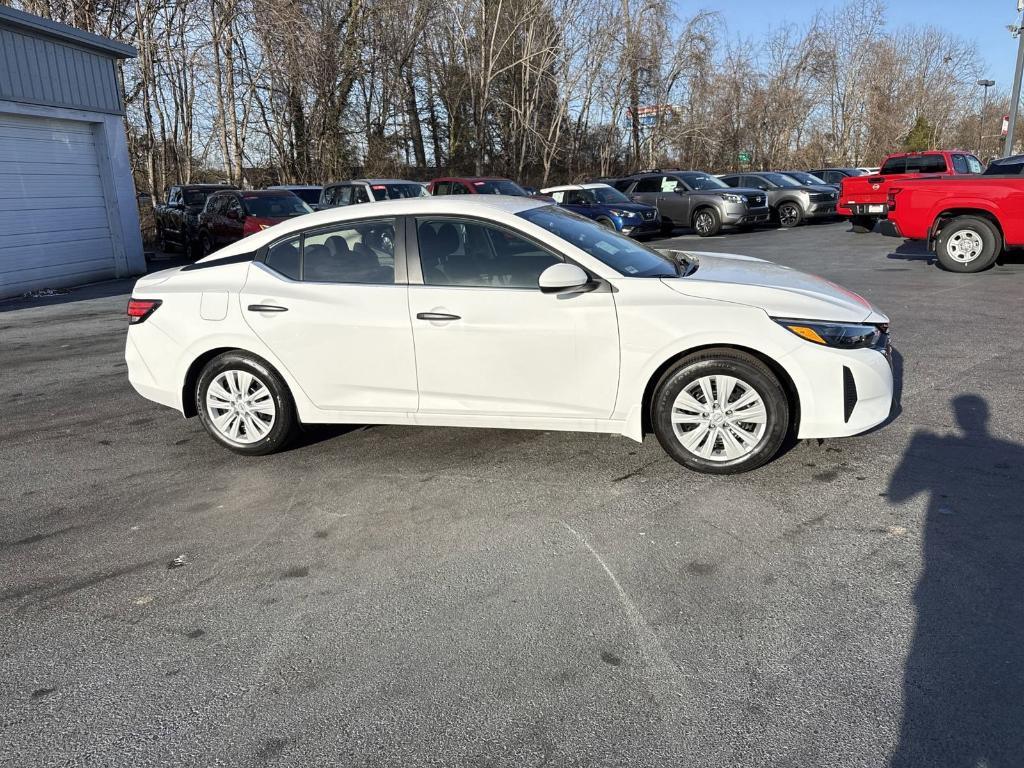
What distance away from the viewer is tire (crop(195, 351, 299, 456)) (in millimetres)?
5273

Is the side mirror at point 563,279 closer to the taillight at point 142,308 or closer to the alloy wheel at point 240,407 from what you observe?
the alloy wheel at point 240,407

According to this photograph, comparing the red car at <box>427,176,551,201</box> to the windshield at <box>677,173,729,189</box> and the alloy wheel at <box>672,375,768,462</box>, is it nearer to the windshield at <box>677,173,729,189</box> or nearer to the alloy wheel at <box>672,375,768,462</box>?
the windshield at <box>677,173,729,189</box>

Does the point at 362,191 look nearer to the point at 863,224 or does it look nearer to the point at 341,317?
the point at 863,224

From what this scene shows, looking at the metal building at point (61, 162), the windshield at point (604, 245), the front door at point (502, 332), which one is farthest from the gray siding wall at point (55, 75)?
the windshield at point (604, 245)

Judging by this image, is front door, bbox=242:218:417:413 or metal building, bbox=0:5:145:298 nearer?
front door, bbox=242:218:417:413

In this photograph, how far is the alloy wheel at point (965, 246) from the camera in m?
12.2

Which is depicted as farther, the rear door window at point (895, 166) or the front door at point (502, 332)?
the rear door window at point (895, 166)

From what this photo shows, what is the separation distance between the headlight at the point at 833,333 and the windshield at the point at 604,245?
0.84m

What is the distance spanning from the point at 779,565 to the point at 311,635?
2.11 m

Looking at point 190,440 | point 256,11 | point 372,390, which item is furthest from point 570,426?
point 256,11

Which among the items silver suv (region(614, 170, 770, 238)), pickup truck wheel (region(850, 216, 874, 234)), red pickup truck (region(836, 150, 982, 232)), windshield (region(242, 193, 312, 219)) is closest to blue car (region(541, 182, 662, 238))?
silver suv (region(614, 170, 770, 238))

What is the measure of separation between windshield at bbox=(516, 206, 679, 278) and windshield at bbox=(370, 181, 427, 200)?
1259 cm

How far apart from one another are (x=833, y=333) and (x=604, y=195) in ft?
53.8

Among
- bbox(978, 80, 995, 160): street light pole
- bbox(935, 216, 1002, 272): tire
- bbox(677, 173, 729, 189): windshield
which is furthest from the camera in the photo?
bbox(978, 80, 995, 160): street light pole
